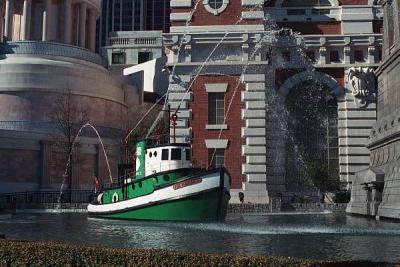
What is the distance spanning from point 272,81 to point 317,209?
9678 mm

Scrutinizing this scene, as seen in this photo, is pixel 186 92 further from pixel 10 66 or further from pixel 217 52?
pixel 10 66

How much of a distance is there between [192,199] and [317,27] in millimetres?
20705

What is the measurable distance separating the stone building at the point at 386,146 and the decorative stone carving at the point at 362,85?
26.3 ft

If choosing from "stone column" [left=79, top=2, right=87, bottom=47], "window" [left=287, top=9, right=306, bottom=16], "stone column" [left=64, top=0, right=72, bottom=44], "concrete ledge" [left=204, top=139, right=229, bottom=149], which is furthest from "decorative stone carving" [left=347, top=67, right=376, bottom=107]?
"stone column" [left=79, top=2, right=87, bottom=47]

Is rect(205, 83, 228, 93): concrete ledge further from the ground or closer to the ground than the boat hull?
further from the ground

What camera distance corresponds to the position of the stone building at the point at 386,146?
2481cm

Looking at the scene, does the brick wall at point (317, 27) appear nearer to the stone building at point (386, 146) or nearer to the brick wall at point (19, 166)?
the stone building at point (386, 146)

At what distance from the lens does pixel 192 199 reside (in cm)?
2520

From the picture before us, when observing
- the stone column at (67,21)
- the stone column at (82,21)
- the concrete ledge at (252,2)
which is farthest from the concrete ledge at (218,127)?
the stone column at (82,21)

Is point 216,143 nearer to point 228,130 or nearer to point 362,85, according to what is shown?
point 228,130

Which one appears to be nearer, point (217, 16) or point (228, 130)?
point (228, 130)

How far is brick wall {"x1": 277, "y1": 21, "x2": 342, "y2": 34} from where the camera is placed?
40219mm

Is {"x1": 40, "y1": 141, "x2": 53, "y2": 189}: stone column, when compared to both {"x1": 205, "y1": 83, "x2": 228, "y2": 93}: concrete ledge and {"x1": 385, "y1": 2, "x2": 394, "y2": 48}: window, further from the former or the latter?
{"x1": 385, "y1": 2, "x2": 394, "y2": 48}: window

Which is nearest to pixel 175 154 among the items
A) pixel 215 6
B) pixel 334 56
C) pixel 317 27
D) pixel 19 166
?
pixel 215 6
